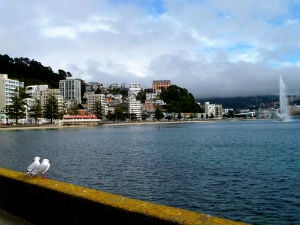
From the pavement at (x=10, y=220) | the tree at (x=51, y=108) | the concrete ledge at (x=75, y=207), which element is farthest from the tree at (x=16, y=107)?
the pavement at (x=10, y=220)

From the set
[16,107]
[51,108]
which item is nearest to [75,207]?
[16,107]

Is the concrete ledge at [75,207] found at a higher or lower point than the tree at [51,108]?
lower

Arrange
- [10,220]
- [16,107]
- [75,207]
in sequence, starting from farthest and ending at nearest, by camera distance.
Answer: [16,107], [10,220], [75,207]

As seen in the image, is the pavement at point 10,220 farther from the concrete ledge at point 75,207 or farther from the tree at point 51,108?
the tree at point 51,108

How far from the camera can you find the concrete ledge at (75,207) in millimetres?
7328

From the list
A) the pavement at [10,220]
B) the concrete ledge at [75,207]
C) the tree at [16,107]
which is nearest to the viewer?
the concrete ledge at [75,207]

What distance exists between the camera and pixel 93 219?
8633mm

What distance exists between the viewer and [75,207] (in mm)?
9141

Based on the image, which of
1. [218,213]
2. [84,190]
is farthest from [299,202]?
[84,190]

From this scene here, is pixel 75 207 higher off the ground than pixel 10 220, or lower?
higher

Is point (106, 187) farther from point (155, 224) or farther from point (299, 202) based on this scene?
point (155, 224)

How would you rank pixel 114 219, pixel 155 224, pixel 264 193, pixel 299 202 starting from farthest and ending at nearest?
1. pixel 264 193
2. pixel 299 202
3. pixel 114 219
4. pixel 155 224

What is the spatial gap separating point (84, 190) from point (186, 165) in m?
27.0

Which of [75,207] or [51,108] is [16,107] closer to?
[51,108]
